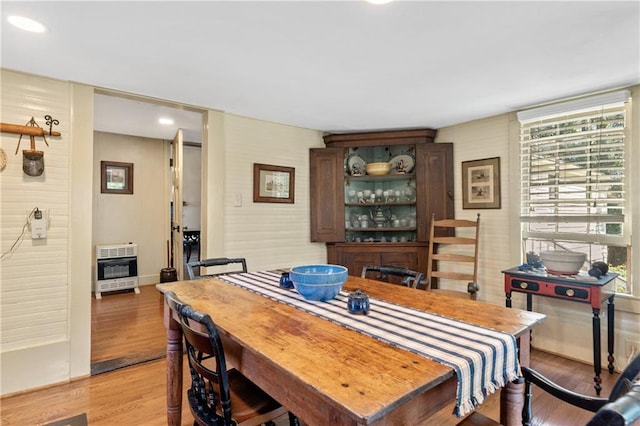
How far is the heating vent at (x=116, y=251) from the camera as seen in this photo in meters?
4.75

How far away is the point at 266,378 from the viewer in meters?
1.08

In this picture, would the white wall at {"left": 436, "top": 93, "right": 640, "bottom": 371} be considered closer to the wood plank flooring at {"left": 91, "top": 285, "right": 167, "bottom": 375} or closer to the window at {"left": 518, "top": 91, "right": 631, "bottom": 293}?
the window at {"left": 518, "top": 91, "right": 631, "bottom": 293}

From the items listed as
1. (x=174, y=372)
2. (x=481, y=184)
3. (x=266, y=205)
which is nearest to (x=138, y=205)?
(x=266, y=205)

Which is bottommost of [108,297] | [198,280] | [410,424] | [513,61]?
[108,297]

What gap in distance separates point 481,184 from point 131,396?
11.8ft

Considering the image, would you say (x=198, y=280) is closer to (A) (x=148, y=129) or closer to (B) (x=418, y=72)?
(B) (x=418, y=72)

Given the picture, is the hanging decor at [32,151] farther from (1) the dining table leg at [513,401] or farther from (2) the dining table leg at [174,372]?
(1) the dining table leg at [513,401]

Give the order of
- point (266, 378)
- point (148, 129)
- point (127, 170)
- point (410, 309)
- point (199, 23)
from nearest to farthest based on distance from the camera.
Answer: point (266, 378) → point (410, 309) → point (199, 23) → point (148, 129) → point (127, 170)

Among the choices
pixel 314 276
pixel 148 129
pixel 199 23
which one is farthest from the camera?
pixel 148 129

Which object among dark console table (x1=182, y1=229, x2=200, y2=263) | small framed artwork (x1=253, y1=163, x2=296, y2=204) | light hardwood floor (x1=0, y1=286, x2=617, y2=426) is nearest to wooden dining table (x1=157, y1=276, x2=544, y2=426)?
light hardwood floor (x1=0, y1=286, x2=617, y2=426)

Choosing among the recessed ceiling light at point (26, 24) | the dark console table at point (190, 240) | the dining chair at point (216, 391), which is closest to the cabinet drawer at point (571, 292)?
the dining chair at point (216, 391)

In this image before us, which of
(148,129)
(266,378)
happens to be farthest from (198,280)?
(148,129)

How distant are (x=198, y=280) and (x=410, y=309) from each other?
1346 mm

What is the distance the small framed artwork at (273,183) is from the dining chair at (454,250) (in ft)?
5.43
